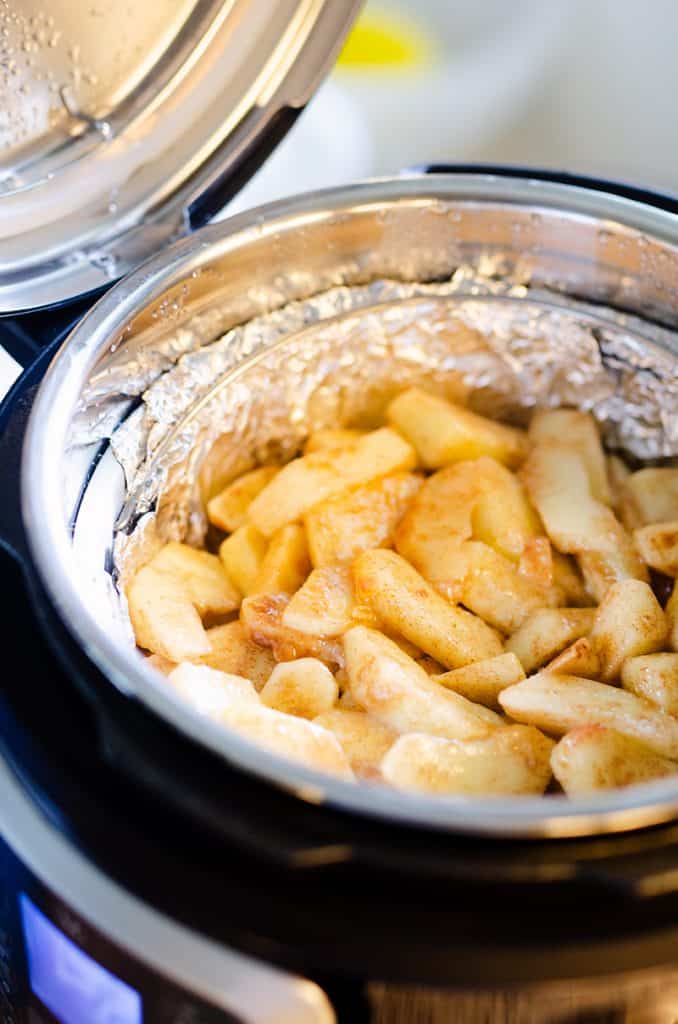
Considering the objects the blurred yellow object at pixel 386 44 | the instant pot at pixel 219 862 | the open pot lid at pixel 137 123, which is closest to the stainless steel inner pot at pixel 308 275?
the instant pot at pixel 219 862

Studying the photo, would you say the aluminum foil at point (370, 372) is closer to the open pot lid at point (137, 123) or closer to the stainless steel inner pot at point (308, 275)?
the stainless steel inner pot at point (308, 275)

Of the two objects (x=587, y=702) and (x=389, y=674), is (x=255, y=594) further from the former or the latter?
(x=587, y=702)

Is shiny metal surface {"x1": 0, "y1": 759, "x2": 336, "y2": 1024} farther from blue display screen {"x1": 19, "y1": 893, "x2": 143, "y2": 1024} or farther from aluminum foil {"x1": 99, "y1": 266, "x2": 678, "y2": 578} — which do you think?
aluminum foil {"x1": 99, "y1": 266, "x2": 678, "y2": 578}

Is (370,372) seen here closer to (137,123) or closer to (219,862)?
(137,123)

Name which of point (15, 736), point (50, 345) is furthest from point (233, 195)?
point (15, 736)

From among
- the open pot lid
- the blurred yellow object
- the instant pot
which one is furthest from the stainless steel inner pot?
the blurred yellow object
